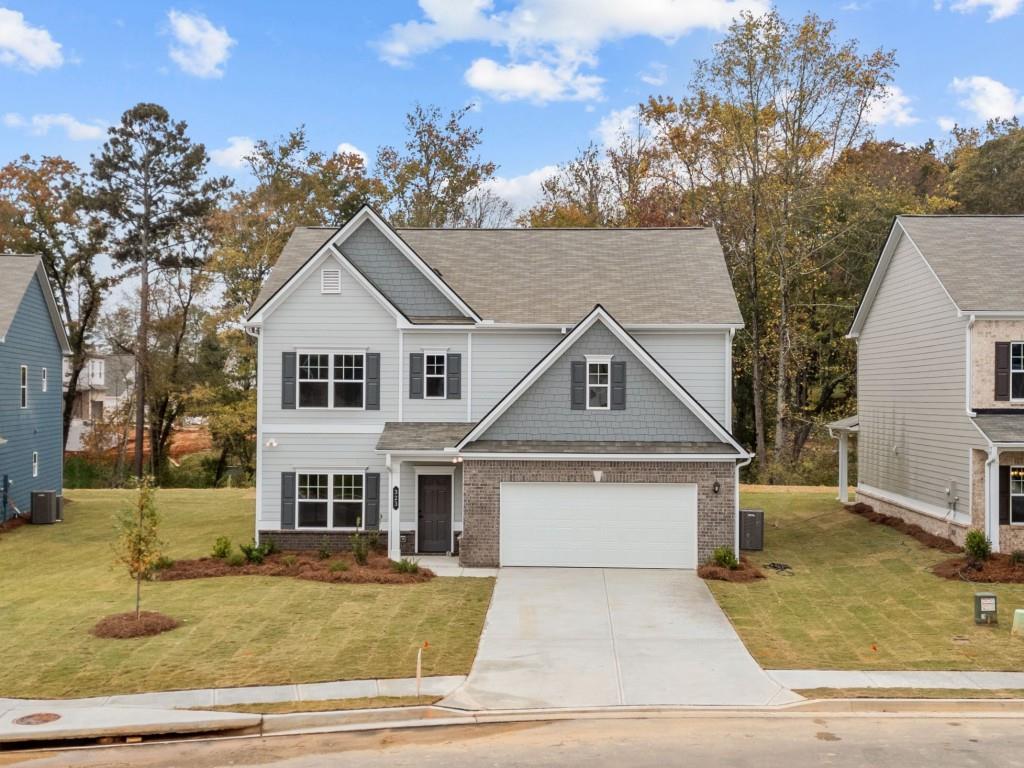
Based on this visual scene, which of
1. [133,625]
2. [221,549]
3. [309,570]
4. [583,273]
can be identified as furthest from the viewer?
[583,273]

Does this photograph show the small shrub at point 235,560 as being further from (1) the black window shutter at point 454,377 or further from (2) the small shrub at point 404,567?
(1) the black window shutter at point 454,377

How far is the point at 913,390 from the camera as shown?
84.9 feet

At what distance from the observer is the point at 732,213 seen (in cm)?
4269

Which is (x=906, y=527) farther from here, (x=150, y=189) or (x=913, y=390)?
(x=150, y=189)

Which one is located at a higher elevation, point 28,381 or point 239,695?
point 28,381

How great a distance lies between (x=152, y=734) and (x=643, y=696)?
20.9ft

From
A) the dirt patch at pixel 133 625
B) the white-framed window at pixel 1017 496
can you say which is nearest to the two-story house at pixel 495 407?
the white-framed window at pixel 1017 496

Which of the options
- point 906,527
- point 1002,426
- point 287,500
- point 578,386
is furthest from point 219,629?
point 906,527

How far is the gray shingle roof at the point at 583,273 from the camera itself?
80.2 feet

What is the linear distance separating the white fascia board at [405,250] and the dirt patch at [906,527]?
41.8 feet

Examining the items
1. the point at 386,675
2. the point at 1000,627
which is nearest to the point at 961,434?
the point at 1000,627

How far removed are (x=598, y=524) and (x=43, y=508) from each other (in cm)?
1818

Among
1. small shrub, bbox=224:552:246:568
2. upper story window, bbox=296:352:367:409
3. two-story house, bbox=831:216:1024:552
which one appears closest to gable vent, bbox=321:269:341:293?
upper story window, bbox=296:352:367:409

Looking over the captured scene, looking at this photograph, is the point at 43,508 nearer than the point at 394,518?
No
